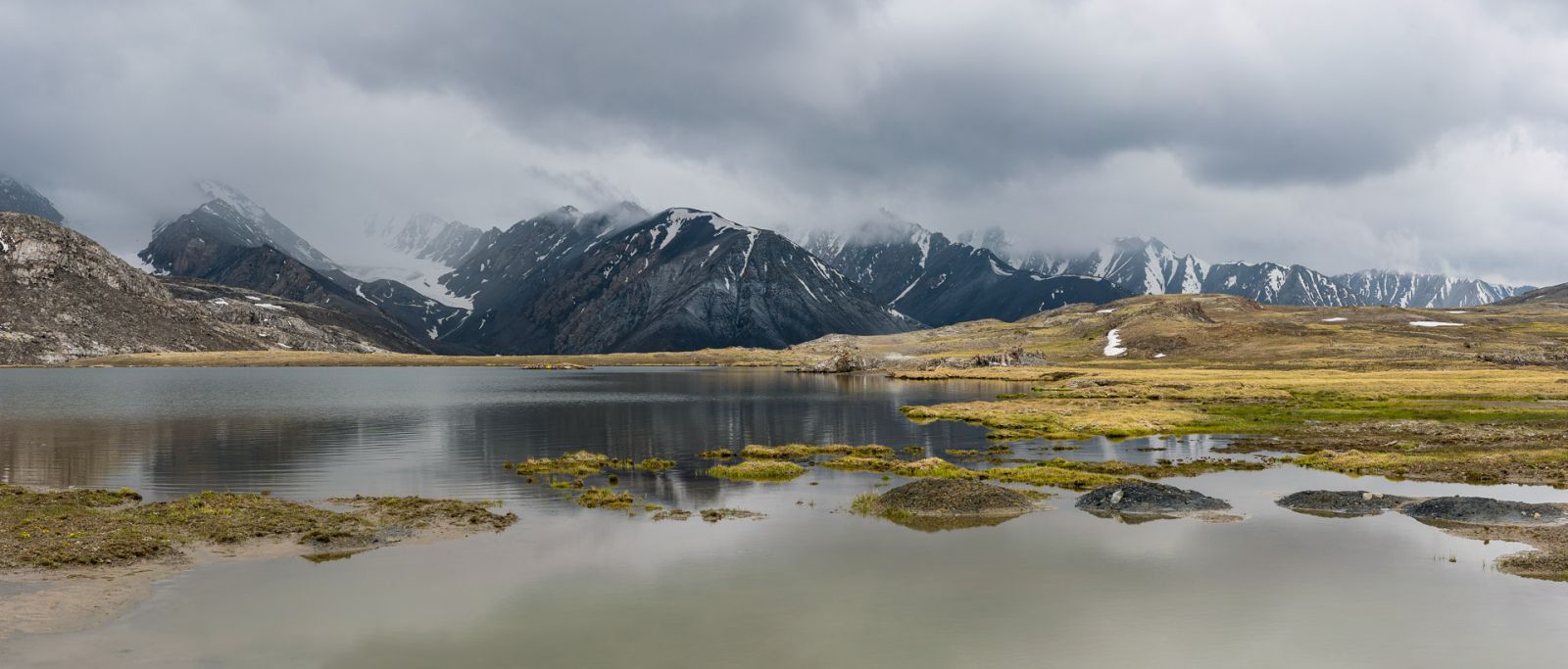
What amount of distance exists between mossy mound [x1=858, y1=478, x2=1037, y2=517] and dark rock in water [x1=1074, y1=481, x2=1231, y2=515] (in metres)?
3.48

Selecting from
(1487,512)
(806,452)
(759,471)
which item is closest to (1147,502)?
(1487,512)

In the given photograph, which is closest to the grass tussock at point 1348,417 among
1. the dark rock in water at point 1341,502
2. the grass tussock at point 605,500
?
the dark rock in water at point 1341,502

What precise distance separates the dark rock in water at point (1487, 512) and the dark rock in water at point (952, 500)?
18454mm

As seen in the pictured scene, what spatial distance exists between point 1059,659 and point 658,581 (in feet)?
45.7

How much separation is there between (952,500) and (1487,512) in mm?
24421

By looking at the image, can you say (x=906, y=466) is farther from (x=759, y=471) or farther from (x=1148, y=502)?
(x=1148, y=502)

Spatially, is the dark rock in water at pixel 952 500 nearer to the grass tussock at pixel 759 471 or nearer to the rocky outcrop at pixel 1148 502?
the rocky outcrop at pixel 1148 502

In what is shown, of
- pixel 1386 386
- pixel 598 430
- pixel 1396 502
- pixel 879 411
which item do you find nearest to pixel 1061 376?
pixel 1386 386

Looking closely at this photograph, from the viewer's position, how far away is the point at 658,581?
29.7m

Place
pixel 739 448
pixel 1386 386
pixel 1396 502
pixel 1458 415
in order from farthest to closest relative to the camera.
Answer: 1. pixel 1386 386
2. pixel 1458 415
3. pixel 739 448
4. pixel 1396 502

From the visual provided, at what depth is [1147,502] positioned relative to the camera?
139 feet

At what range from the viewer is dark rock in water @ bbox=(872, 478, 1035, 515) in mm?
42125

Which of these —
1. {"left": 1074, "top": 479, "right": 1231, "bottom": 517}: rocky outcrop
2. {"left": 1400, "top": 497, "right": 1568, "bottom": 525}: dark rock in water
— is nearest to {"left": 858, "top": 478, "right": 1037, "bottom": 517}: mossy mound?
{"left": 1074, "top": 479, "right": 1231, "bottom": 517}: rocky outcrop

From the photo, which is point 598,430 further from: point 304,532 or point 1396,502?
point 1396,502
